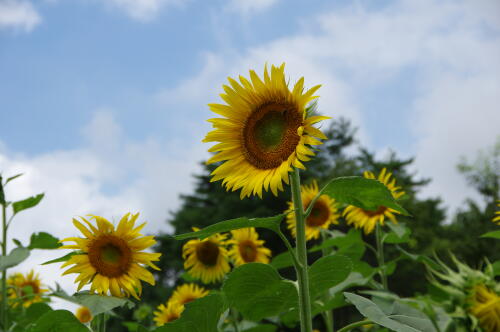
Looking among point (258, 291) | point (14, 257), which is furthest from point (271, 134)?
point (14, 257)

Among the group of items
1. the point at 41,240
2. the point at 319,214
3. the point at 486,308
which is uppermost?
the point at 319,214

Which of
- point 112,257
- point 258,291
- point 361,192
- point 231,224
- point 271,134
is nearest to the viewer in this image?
point 231,224

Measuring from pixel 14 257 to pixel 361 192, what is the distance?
1.92m

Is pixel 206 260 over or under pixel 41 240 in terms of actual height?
over

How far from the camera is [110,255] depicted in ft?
8.39

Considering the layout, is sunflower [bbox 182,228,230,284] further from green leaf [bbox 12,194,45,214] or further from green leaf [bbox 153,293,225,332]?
green leaf [bbox 153,293,225,332]

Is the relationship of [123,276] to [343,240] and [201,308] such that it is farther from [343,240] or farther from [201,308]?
[343,240]

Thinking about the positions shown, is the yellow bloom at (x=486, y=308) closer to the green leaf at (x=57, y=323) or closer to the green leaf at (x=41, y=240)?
the green leaf at (x=57, y=323)

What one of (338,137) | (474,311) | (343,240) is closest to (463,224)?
(338,137)

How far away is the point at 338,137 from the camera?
1389 inches

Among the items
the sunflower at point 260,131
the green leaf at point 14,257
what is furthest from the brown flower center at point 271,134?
the green leaf at point 14,257

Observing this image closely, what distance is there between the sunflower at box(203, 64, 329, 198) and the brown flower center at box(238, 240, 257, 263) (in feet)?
6.35

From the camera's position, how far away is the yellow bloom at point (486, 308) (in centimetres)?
100

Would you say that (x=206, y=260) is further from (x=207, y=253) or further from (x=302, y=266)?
(x=302, y=266)
